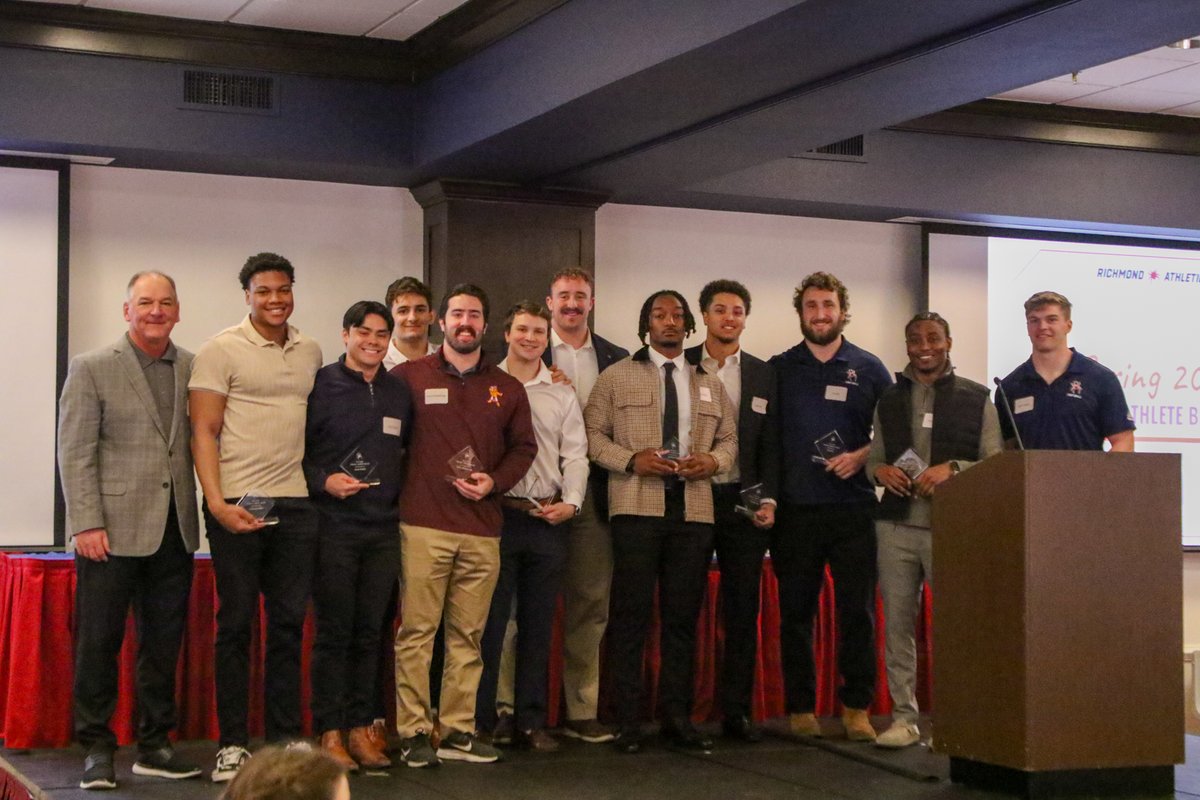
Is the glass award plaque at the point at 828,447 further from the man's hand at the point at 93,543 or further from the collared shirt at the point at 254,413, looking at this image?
the man's hand at the point at 93,543

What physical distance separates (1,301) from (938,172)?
14.9ft

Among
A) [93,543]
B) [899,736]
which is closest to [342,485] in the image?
[93,543]

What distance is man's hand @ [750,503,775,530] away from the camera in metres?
5.10

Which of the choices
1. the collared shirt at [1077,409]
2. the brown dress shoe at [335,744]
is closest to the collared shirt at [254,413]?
the brown dress shoe at [335,744]

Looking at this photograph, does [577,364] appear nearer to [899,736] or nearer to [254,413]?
[254,413]

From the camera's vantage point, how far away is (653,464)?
492cm

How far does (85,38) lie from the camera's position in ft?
19.4

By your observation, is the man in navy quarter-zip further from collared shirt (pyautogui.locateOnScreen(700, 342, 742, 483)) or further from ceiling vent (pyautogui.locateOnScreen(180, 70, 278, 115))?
ceiling vent (pyautogui.locateOnScreen(180, 70, 278, 115))

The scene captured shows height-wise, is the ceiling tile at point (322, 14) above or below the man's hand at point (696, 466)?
above

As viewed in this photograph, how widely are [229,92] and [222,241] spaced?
0.73 m

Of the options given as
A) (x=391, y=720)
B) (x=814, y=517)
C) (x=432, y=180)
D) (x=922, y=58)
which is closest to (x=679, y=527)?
(x=814, y=517)

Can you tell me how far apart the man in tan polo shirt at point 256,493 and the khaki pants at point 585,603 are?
43.4 inches

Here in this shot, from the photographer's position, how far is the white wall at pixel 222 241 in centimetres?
635

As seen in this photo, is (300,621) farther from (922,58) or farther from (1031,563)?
(922,58)
